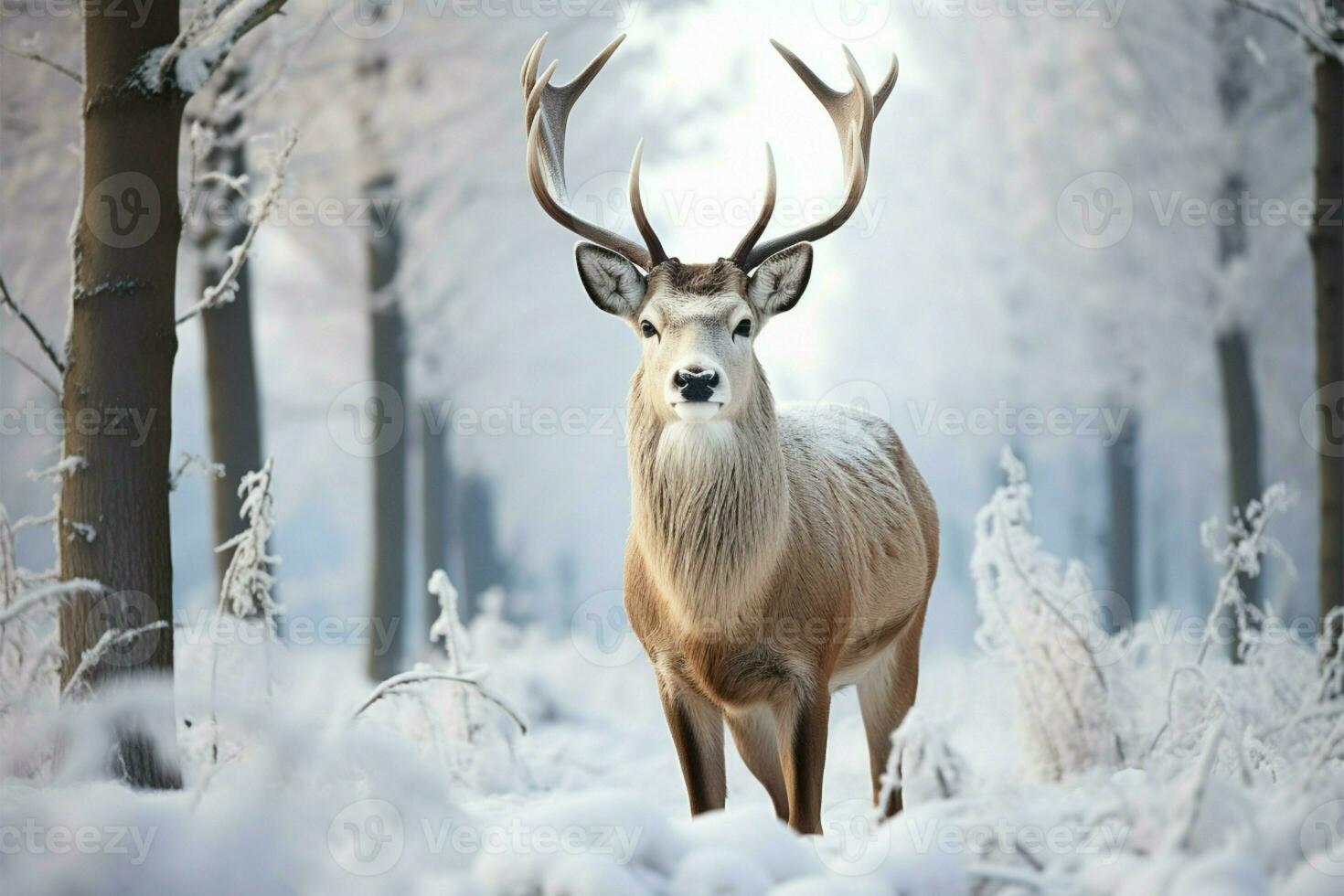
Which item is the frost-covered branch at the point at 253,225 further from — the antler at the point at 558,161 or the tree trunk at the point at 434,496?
the tree trunk at the point at 434,496

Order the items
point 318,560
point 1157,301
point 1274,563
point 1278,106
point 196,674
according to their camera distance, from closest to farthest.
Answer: point 196,674 < point 1278,106 < point 1157,301 < point 1274,563 < point 318,560

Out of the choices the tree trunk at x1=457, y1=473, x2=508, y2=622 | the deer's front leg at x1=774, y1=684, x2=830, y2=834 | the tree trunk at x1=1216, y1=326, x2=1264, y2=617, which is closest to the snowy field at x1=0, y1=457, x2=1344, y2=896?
the deer's front leg at x1=774, y1=684, x2=830, y2=834

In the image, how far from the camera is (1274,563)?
54.6ft

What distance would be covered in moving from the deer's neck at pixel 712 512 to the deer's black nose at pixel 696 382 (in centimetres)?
26

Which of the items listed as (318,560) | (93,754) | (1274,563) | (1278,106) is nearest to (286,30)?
(93,754)

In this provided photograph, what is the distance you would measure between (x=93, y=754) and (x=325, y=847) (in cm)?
59

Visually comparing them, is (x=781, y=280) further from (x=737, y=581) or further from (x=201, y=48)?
(x=201, y=48)

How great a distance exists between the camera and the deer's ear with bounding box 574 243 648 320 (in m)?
4.52

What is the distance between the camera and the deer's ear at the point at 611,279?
4.52m

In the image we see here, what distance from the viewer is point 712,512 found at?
14.1ft

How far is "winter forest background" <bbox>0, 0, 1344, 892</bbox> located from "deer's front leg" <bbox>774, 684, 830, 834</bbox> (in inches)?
89.3

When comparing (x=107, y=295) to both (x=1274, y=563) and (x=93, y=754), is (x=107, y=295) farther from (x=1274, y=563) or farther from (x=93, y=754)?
(x=1274, y=563)

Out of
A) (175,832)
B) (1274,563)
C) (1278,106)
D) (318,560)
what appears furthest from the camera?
(318,560)

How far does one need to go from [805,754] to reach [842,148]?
8.17ft
